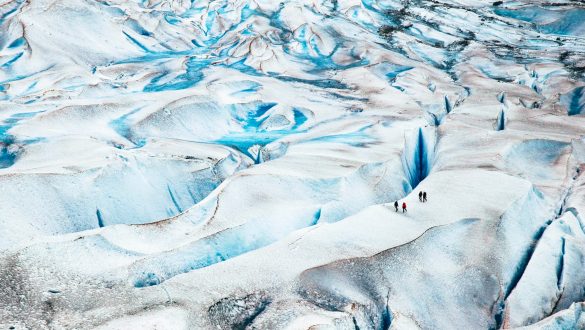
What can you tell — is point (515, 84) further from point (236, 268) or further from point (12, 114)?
point (12, 114)

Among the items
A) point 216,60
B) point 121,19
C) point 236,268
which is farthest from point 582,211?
point 121,19

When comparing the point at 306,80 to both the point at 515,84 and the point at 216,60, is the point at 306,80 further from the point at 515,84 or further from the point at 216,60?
the point at 515,84

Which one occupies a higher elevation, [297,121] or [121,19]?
[121,19]

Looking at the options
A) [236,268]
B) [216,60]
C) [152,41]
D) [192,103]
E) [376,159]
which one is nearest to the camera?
[236,268]

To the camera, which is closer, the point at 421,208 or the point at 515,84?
the point at 421,208

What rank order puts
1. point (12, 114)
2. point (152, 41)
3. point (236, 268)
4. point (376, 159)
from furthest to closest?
point (152, 41)
point (12, 114)
point (376, 159)
point (236, 268)

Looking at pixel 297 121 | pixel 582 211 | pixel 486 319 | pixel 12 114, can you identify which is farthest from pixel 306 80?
pixel 486 319
